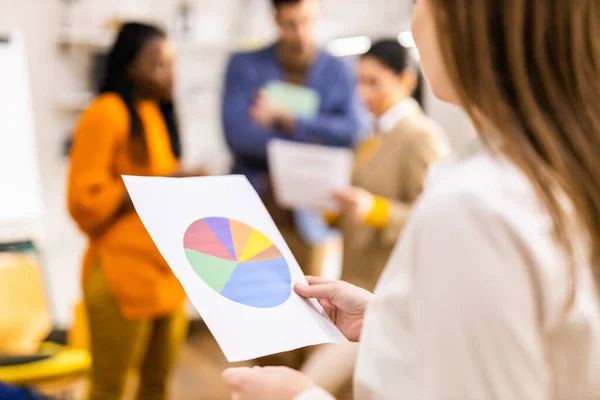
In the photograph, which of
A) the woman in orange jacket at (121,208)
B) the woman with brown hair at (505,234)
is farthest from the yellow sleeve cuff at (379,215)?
the woman with brown hair at (505,234)

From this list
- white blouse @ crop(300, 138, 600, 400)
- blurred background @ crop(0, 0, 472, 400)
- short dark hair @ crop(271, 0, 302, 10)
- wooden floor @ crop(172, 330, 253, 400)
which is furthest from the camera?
blurred background @ crop(0, 0, 472, 400)

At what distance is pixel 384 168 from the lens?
7.22 feet

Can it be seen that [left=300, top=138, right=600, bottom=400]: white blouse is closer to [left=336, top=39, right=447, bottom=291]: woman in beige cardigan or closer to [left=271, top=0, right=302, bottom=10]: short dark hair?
[left=336, top=39, right=447, bottom=291]: woman in beige cardigan

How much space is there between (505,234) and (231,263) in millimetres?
426

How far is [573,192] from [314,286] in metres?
0.41

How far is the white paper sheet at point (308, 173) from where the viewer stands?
2.19m

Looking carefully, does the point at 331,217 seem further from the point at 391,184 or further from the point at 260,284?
the point at 260,284

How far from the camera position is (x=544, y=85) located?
577mm

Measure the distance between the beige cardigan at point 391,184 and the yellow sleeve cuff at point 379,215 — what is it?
0.05ft

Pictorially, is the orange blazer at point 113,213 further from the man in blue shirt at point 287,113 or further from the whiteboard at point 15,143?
the whiteboard at point 15,143

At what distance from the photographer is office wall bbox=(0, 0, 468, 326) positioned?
3619 millimetres

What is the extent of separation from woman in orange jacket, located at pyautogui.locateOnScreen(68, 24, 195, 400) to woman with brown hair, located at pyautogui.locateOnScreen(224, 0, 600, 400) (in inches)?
59.4

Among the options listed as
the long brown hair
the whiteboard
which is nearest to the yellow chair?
the whiteboard

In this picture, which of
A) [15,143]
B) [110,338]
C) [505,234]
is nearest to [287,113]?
[110,338]
